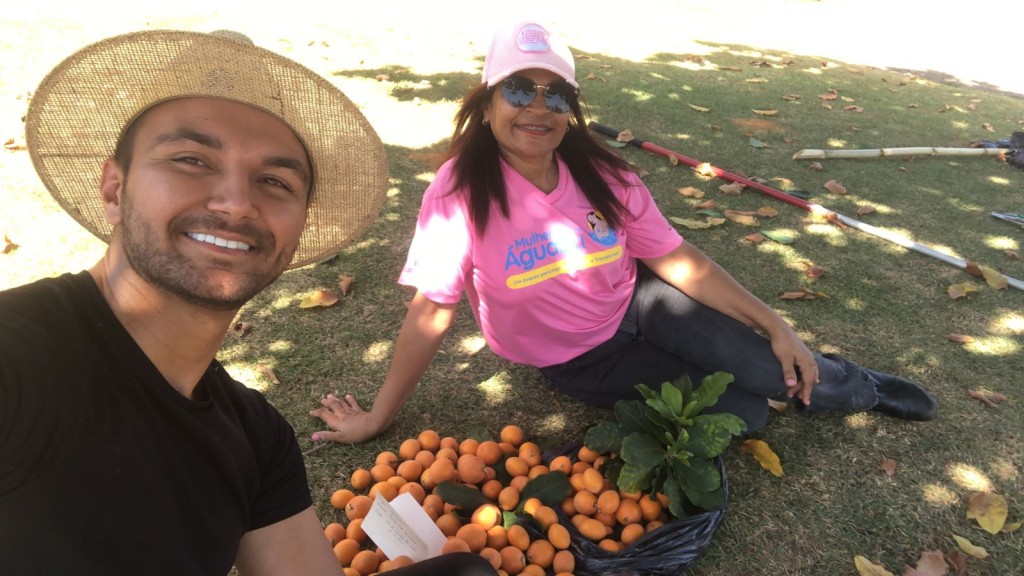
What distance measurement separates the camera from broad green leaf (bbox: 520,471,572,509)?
7.13ft

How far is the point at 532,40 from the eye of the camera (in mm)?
2082

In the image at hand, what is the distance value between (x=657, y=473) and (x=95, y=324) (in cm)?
176

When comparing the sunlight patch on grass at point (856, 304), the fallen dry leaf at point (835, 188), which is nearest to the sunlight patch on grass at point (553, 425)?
the sunlight patch on grass at point (856, 304)

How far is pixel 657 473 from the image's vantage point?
86.2 inches

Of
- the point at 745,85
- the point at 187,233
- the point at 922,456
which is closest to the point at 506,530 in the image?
the point at 187,233

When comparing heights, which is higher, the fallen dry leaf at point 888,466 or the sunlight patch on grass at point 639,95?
the fallen dry leaf at point 888,466

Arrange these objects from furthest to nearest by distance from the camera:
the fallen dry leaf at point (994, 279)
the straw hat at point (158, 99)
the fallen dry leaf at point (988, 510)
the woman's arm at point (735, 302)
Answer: the fallen dry leaf at point (994, 279) → the woman's arm at point (735, 302) → the fallen dry leaf at point (988, 510) → the straw hat at point (158, 99)

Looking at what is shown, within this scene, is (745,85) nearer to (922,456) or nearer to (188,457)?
(922,456)

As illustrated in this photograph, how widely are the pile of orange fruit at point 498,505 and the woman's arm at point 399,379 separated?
15 centimetres

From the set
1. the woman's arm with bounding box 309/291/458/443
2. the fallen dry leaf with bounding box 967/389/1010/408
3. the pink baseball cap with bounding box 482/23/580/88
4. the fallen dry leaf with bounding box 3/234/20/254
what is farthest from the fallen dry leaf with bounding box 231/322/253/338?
the fallen dry leaf with bounding box 967/389/1010/408

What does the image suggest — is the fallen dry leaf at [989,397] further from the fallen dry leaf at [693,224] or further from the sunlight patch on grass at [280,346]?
the sunlight patch on grass at [280,346]

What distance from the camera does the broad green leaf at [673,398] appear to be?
2.18 meters

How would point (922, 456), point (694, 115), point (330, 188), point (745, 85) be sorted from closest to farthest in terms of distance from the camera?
point (330, 188) < point (922, 456) < point (694, 115) < point (745, 85)

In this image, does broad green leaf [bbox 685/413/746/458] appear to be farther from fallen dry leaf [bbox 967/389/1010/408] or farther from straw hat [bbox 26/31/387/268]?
fallen dry leaf [bbox 967/389/1010/408]
